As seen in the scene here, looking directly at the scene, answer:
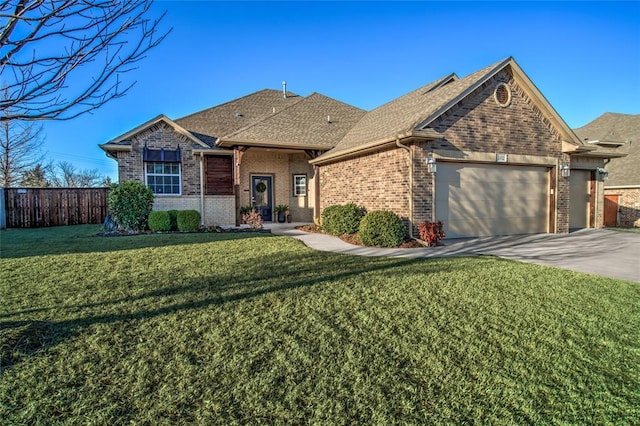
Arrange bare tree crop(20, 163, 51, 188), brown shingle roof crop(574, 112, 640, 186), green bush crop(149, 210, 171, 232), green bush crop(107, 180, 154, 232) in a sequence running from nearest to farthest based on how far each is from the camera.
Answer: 1. green bush crop(107, 180, 154, 232)
2. green bush crop(149, 210, 171, 232)
3. brown shingle roof crop(574, 112, 640, 186)
4. bare tree crop(20, 163, 51, 188)

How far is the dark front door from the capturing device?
1683cm

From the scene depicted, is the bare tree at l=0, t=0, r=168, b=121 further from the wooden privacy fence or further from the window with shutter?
the wooden privacy fence

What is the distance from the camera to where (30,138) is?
24.1m

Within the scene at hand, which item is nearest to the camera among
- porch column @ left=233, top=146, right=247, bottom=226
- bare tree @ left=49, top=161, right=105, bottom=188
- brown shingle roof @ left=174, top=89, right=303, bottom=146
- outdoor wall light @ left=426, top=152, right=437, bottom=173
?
outdoor wall light @ left=426, top=152, right=437, bottom=173

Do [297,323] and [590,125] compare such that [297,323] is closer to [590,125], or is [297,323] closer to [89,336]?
[89,336]

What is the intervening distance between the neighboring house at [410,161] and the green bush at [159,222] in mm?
2530

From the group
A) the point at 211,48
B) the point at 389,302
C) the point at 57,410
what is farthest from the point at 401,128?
the point at 57,410

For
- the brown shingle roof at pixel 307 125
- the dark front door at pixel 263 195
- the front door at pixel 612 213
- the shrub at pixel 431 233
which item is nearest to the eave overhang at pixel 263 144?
the brown shingle roof at pixel 307 125

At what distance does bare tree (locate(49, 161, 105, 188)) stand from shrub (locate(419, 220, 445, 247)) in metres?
36.7

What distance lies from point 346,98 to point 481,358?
18.6 m

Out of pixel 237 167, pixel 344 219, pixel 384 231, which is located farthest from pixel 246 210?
pixel 384 231

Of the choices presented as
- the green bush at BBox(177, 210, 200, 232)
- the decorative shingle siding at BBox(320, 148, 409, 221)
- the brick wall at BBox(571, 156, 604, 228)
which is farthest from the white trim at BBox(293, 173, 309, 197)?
the brick wall at BBox(571, 156, 604, 228)

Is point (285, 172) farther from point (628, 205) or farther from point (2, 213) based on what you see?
point (628, 205)

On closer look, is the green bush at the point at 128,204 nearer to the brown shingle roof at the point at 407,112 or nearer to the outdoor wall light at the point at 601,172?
the brown shingle roof at the point at 407,112
